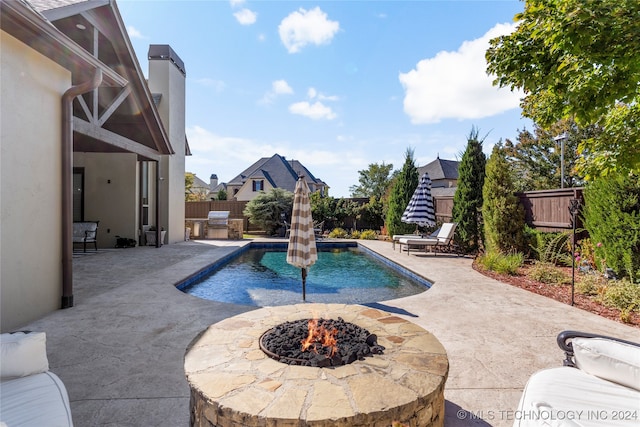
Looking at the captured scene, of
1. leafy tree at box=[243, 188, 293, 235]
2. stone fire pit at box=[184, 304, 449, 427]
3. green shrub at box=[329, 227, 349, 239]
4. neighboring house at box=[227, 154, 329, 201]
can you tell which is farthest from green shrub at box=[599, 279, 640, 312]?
neighboring house at box=[227, 154, 329, 201]

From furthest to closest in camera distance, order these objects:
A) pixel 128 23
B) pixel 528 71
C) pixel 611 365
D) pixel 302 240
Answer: pixel 128 23
pixel 302 240
pixel 528 71
pixel 611 365

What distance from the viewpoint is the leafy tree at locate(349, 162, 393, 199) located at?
3453 cm

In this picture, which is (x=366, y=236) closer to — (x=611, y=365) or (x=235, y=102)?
(x=235, y=102)

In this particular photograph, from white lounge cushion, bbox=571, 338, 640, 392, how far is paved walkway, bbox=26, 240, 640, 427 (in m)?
0.66

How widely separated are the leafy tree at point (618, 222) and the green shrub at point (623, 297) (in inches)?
26.7

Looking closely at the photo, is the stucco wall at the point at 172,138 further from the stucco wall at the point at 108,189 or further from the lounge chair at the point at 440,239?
the lounge chair at the point at 440,239

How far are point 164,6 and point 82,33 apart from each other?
73.9 inches

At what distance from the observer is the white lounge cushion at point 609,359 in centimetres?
195

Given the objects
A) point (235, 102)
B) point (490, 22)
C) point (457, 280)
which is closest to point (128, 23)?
point (235, 102)

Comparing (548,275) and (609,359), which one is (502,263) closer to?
(548,275)

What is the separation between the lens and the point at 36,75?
14.4ft

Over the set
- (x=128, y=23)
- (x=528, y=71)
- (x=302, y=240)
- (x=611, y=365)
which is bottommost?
(x=611, y=365)

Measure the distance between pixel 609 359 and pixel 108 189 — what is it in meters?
13.1

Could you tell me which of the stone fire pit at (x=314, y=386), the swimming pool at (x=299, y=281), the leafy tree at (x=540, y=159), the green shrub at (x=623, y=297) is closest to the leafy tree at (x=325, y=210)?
the swimming pool at (x=299, y=281)
